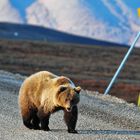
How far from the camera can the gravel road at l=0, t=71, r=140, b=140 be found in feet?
33.4

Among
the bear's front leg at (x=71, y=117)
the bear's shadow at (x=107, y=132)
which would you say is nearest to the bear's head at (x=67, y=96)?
the bear's front leg at (x=71, y=117)

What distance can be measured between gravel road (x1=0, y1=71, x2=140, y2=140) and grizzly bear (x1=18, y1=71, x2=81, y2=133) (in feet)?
0.60

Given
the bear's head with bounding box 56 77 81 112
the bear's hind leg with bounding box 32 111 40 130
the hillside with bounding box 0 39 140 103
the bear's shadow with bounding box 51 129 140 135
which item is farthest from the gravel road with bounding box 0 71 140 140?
the hillside with bounding box 0 39 140 103

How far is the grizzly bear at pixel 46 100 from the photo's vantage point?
32.1 ft

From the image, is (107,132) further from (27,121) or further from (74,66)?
(74,66)

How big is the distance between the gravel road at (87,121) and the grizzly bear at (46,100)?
7.2 inches

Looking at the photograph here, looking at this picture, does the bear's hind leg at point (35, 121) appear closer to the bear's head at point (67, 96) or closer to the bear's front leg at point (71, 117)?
the bear's front leg at point (71, 117)

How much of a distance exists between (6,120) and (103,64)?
5156 cm


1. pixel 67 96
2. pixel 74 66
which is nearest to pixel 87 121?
pixel 67 96

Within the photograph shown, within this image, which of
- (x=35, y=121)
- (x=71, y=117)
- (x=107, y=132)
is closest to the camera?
(x=71, y=117)

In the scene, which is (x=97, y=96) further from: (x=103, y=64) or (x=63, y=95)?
(x=103, y=64)

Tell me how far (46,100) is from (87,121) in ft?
7.64

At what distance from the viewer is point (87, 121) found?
12148mm

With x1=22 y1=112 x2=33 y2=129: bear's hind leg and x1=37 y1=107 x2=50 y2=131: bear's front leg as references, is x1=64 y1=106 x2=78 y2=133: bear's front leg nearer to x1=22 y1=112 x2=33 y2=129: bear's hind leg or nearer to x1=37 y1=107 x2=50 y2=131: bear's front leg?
x1=37 y1=107 x2=50 y2=131: bear's front leg
